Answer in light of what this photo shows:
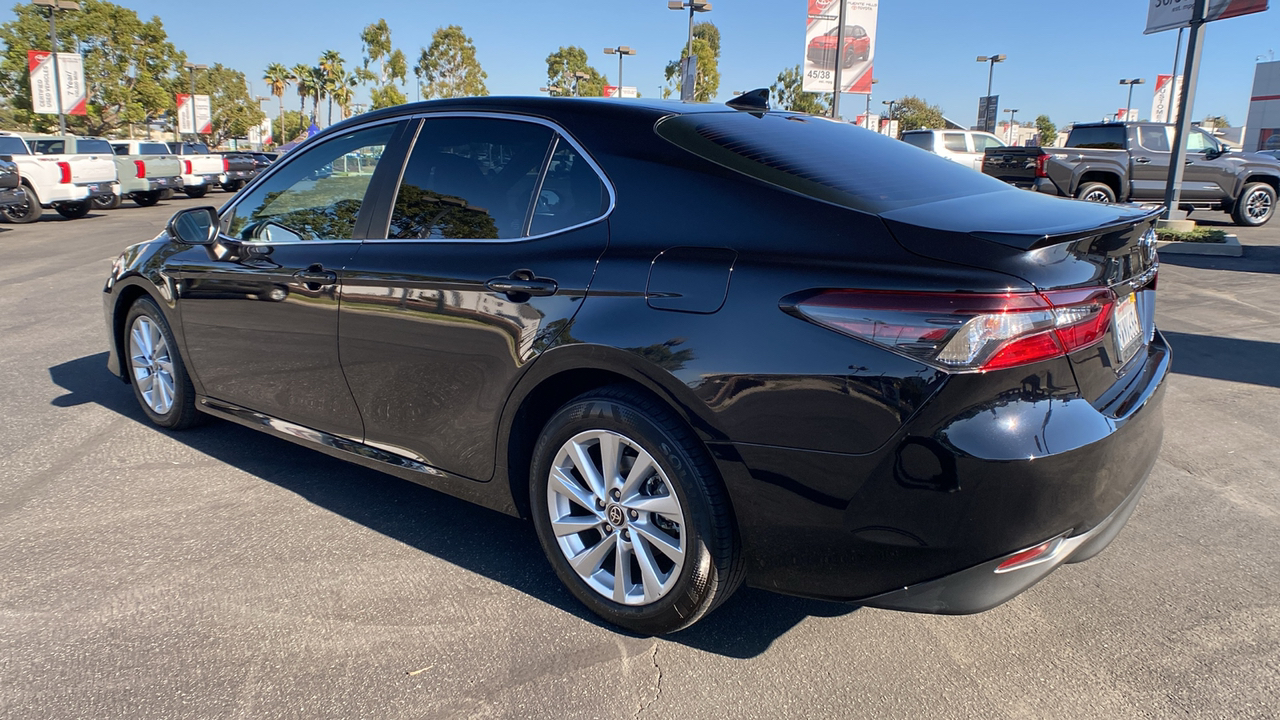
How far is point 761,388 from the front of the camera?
232 cm

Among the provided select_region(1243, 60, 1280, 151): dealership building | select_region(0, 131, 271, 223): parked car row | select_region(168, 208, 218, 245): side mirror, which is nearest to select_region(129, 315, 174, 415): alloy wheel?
select_region(168, 208, 218, 245): side mirror

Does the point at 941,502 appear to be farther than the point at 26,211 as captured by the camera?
No

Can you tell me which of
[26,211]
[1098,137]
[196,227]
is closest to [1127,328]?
[196,227]

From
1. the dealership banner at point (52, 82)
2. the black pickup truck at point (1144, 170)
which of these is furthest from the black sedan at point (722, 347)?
the dealership banner at point (52, 82)

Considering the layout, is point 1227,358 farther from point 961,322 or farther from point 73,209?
point 73,209

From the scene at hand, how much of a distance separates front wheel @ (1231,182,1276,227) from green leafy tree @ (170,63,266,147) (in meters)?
76.3

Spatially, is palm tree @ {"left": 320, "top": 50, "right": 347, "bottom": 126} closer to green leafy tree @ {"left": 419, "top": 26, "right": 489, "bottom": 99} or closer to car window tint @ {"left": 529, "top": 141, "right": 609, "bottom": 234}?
green leafy tree @ {"left": 419, "top": 26, "right": 489, "bottom": 99}

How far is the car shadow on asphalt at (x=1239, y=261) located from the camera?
36.1ft

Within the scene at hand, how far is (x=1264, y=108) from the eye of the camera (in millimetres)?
75188

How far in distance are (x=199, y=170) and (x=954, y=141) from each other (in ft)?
74.8

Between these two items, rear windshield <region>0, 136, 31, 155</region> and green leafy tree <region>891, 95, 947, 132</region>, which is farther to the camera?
green leafy tree <region>891, 95, 947, 132</region>

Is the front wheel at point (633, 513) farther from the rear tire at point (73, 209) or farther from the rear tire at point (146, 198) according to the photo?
the rear tire at point (146, 198)

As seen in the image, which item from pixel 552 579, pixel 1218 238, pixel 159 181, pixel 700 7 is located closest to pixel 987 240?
pixel 552 579

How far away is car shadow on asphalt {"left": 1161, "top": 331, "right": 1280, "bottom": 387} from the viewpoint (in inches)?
234
